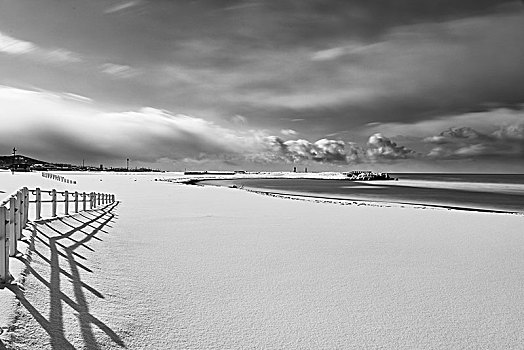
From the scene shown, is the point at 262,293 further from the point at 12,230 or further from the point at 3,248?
the point at 12,230

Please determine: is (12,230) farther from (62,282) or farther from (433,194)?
(433,194)

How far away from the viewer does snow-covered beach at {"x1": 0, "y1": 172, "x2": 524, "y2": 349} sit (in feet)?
19.1

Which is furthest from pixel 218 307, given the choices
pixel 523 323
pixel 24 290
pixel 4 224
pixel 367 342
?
pixel 523 323

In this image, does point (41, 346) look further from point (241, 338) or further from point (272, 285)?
point (272, 285)

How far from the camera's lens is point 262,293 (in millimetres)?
7973

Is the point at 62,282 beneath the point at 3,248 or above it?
beneath

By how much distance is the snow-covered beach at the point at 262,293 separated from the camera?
5.81 metres

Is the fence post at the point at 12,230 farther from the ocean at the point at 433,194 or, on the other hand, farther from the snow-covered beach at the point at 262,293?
the ocean at the point at 433,194

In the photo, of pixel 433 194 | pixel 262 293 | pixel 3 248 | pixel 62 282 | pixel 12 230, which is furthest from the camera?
pixel 433 194

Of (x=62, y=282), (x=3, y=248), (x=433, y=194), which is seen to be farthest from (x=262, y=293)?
(x=433, y=194)

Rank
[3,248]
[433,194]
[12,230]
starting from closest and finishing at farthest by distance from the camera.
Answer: [3,248] < [12,230] < [433,194]

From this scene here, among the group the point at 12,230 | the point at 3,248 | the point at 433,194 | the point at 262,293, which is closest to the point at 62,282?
the point at 3,248

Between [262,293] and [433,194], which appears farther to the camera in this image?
[433,194]

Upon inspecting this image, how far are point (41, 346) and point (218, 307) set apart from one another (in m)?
2.83
